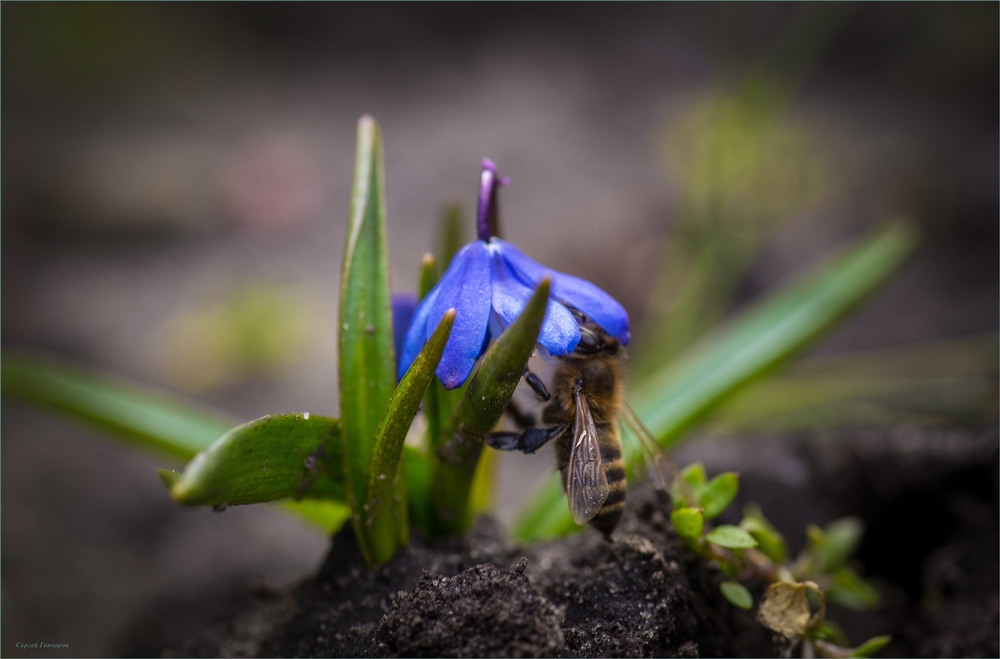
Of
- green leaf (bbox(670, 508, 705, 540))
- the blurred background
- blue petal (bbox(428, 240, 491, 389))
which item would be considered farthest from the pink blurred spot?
green leaf (bbox(670, 508, 705, 540))

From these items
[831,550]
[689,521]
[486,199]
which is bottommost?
[831,550]

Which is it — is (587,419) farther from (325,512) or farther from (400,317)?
(325,512)

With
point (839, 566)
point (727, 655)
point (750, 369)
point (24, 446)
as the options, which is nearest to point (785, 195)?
point (750, 369)

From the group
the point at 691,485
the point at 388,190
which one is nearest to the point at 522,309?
the point at 691,485

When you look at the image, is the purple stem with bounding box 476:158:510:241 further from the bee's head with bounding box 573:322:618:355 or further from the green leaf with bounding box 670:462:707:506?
the green leaf with bounding box 670:462:707:506

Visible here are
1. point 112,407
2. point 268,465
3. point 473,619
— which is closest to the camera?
point 473,619

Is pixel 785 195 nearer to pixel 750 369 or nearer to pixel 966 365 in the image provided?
pixel 966 365

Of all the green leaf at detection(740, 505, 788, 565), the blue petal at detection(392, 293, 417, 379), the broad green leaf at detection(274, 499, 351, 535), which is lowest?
the broad green leaf at detection(274, 499, 351, 535)

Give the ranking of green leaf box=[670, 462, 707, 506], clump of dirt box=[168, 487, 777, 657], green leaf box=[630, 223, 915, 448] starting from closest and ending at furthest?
clump of dirt box=[168, 487, 777, 657], green leaf box=[670, 462, 707, 506], green leaf box=[630, 223, 915, 448]
